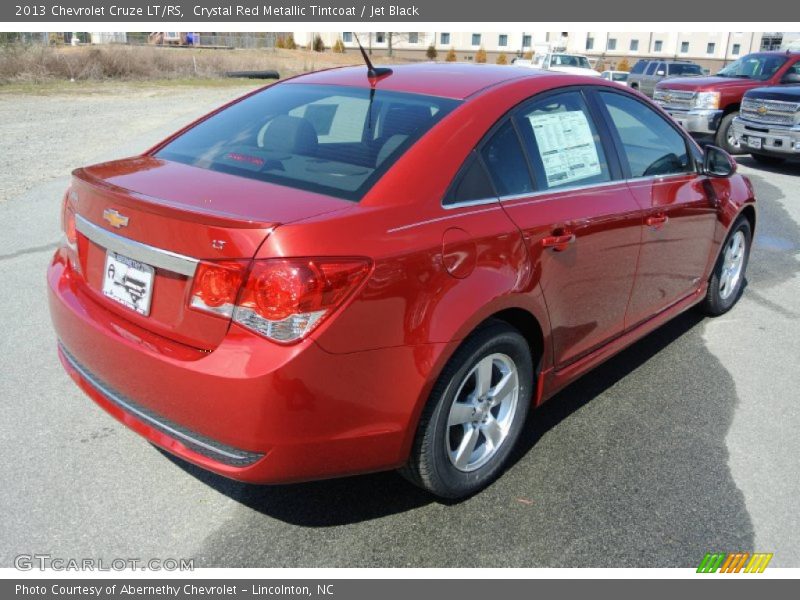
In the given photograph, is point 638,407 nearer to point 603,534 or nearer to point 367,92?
point 603,534

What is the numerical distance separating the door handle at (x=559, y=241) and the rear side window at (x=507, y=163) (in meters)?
0.23

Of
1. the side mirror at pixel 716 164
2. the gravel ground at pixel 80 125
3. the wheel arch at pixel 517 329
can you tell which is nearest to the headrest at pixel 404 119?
Result: the wheel arch at pixel 517 329

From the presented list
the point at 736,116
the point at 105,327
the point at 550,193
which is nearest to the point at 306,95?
the point at 550,193

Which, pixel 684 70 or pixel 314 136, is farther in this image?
pixel 684 70

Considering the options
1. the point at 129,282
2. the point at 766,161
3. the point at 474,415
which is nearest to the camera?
the point at 129,282

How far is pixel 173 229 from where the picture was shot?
96.9 inches

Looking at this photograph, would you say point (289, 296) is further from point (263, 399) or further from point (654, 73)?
point (654, 73)

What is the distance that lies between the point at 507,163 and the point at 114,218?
1618 mm

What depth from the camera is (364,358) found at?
7.98 ft

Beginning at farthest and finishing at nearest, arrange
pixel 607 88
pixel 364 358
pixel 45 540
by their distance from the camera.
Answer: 1. pixel 607 88
2. pixel 45 540
3. pixel 364 358

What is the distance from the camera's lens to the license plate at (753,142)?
1188cm

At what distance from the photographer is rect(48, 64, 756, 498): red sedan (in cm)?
235

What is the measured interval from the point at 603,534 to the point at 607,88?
7.65ft
